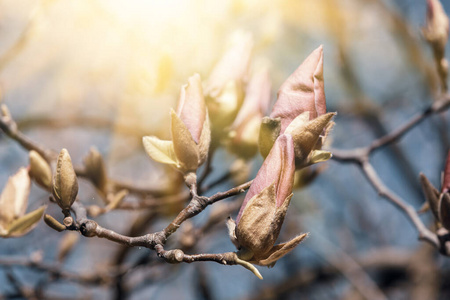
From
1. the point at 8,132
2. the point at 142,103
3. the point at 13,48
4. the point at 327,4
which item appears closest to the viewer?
the point at 8,132

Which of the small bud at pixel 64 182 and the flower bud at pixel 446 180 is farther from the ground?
the small bud at pixel 64 182

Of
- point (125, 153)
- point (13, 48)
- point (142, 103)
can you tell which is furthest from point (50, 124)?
point (125, 153)

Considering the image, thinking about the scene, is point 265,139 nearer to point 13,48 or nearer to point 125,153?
point 13,48

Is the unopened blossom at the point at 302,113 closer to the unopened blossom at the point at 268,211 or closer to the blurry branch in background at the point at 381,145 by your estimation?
the unopened blossom at the point at 268,211

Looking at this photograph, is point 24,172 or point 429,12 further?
point 429,12

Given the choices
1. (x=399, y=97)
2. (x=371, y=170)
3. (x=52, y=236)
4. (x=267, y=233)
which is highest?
(x=267, y=233)

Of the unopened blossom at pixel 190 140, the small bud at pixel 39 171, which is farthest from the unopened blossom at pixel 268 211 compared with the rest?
the small bud at pixel 39 171

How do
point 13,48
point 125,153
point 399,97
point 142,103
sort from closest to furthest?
point 13,48, point 142,103, point 125,153, point 399,97
